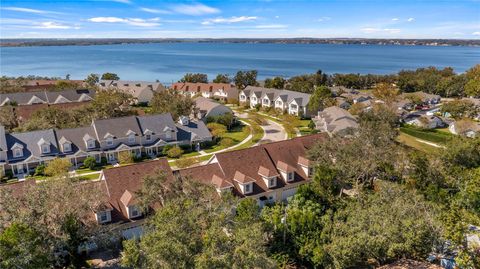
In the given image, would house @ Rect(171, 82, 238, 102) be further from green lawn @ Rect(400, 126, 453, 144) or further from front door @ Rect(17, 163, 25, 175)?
front door @ Rect(17, 163, 25, 175)

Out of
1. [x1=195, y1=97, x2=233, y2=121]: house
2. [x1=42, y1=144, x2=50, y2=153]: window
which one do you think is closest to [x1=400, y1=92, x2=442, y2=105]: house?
[x1=195, y1=97, x2=233, y2=121]: house

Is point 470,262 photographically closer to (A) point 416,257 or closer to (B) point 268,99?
(A) point 416,257

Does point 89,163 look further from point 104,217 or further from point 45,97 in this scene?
point 45,97

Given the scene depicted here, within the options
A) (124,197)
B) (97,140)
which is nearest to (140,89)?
(97,140)

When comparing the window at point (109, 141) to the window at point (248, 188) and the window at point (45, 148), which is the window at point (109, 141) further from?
the window at point (248, 188)

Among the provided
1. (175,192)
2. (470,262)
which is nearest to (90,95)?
(175,192)
